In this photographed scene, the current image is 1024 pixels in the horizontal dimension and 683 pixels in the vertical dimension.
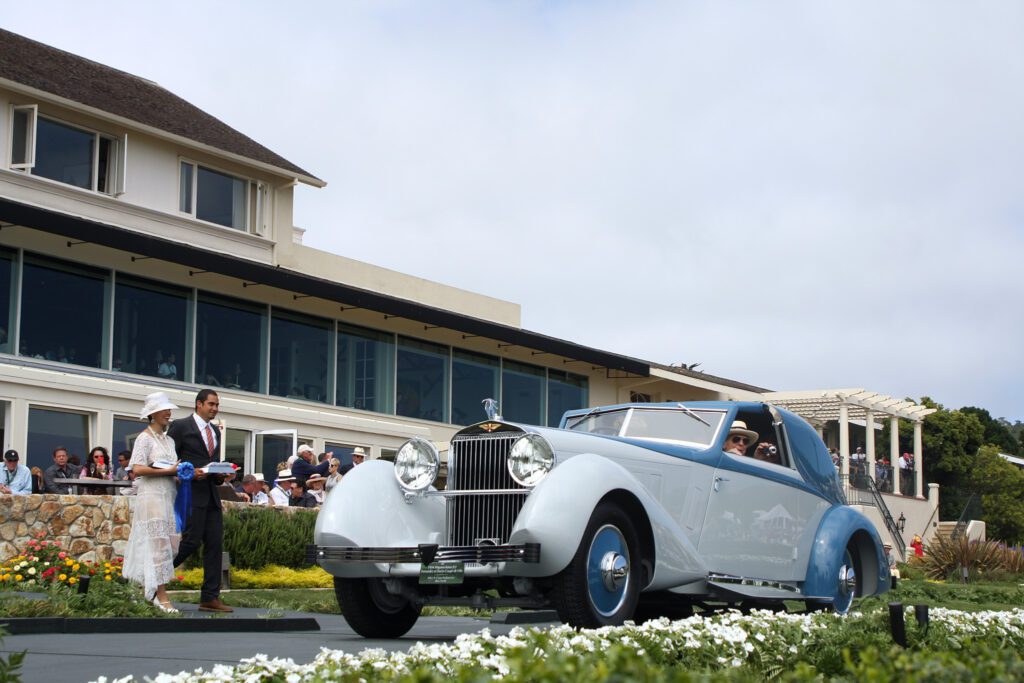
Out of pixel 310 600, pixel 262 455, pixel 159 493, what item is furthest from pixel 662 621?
pixel 262 455

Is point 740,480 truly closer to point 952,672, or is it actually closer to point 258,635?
point 258,635

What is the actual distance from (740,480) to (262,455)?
53.1ft

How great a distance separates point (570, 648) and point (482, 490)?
11.0 ft

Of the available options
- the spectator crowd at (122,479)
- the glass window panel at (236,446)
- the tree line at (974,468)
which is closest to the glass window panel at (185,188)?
the glass window panel at (236,446)

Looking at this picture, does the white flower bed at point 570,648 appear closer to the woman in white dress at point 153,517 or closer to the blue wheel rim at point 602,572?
the blue wheel rim at point 602,572

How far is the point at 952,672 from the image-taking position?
11.8ft

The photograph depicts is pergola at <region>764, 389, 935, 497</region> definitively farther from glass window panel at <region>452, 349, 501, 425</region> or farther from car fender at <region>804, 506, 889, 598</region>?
car fender at <region>804, 506, 889, 598</region>

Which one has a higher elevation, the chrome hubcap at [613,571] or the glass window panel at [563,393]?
the glass window panel at [563,393]

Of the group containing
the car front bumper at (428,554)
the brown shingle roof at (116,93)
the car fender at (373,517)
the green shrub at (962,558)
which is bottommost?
the green shrub at (962,558)

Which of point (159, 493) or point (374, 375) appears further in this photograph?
point (374, 375)

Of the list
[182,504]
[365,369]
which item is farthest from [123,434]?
[182,504]

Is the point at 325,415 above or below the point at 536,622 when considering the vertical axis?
above

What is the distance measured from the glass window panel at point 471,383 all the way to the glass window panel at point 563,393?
7.76ft

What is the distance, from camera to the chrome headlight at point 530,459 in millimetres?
8742
